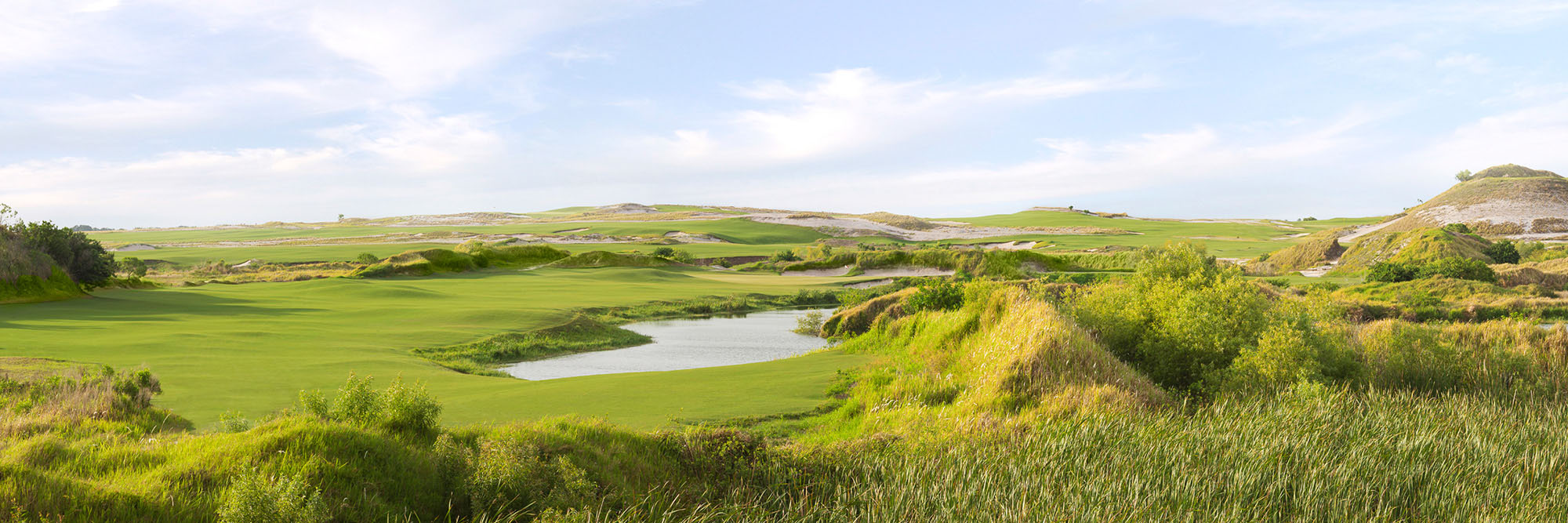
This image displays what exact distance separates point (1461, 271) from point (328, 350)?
34.5m

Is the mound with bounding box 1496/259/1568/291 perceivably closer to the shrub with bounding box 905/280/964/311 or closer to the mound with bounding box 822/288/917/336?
the shrub with bounding box 905/280/964/311

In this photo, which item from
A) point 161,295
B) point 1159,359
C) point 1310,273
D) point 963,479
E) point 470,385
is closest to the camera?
point 963,479

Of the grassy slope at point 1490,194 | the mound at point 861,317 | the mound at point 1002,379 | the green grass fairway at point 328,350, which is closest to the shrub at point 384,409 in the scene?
the green grass fairway at point 328,350

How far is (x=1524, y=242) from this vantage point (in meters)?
39.1

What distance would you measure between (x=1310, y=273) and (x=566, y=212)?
14554 centimetres

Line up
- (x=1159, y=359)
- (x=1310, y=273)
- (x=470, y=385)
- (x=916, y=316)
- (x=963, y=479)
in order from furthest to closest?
(x=1310, y=273) → (x=916, y=316) → (x=1159, y=359) → (x=470, y=385) → (x=963, y=479)

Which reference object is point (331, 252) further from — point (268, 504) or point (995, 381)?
point (268, 504)

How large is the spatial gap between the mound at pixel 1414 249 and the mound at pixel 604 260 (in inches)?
1488

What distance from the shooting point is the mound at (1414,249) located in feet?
106

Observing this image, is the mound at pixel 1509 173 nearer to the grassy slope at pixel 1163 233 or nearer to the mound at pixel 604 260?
the grassy slope at pixel 1163 233

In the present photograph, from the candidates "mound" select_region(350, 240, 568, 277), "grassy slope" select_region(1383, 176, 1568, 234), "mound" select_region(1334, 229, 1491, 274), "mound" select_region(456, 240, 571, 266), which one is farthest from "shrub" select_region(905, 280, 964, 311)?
"grassy slope" select_region(1383, 176, 1568, 234)

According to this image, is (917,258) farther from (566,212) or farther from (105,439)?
(566,212)

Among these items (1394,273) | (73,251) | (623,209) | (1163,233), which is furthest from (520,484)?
(623,209)

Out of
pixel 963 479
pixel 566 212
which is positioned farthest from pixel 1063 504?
pixel 566 212
